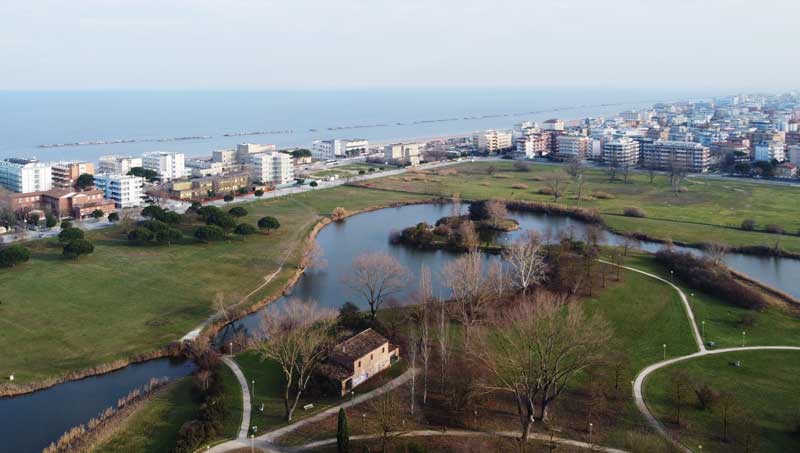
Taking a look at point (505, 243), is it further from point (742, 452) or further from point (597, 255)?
point (742, 452)

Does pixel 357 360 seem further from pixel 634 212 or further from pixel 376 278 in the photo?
pixel 634 212

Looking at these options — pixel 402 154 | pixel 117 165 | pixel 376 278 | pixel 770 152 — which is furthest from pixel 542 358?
pixel 770 152

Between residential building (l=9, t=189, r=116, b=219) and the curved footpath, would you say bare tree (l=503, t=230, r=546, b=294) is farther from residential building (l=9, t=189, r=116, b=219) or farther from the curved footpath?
residential building (l=9, t=189, r=116, b=219)

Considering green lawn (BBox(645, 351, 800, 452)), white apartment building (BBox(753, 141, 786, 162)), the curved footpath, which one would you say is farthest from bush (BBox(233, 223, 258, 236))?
white apartment building (BBox(753, 141, 786, 162))

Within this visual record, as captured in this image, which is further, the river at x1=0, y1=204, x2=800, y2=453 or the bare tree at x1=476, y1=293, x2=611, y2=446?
the river at x1=0, y1=204, x2=800, y2=453

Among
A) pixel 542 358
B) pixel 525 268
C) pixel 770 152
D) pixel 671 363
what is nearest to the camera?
pixel 542 358

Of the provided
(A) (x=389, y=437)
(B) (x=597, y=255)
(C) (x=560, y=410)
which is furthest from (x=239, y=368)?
(B) (x=597, y=255)
